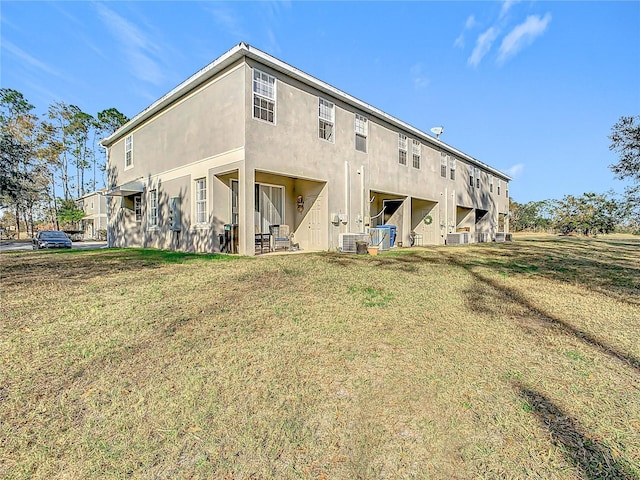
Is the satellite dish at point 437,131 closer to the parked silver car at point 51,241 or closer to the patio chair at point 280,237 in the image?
the patio chair at point 280,237

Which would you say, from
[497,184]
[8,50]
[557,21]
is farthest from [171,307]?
[497,184]

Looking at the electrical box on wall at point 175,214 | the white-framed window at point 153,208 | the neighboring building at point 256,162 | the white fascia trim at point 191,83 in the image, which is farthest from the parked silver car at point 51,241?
the electrical box on wall at point 175,214

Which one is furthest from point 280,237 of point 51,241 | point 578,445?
point 51,241

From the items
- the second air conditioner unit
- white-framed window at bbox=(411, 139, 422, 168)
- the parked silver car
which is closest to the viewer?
the second air conditioner unit

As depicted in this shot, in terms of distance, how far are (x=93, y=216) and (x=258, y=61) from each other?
35814 mm

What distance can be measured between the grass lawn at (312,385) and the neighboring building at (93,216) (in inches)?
1401

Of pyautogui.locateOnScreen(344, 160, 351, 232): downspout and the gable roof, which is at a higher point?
the gable roof

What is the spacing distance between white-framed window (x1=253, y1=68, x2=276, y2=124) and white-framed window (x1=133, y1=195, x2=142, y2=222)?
8448 millimetres

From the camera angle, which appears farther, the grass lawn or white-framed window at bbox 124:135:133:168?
white-framed window at bbox 124:135:133:168

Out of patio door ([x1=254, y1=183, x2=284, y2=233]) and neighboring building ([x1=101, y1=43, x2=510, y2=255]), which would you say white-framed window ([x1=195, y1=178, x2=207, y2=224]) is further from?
patio door ([x1=254, y1=183, x2=284, y2=233])

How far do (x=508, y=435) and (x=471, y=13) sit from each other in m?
12.7

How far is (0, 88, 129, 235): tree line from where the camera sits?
29.6 m

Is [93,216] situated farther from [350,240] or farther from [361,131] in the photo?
[350,240]

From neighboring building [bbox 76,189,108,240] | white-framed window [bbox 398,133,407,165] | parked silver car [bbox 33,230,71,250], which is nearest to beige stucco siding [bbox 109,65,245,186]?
parked silver car [bbox 33,230,71,250]
